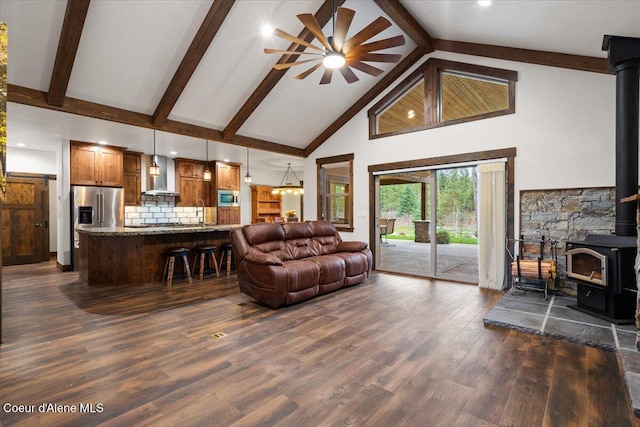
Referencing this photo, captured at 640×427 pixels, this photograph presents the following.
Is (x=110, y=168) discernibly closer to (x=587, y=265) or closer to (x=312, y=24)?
(x=312, y=24)

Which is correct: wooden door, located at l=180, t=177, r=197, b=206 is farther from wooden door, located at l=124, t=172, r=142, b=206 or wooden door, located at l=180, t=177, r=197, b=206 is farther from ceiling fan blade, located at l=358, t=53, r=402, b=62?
ceiling fan blade, located at l=358, t=53, r=402, b=62

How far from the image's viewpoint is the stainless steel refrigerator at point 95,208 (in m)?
6.43

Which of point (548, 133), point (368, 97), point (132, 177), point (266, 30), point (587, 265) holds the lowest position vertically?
point (587, 265)

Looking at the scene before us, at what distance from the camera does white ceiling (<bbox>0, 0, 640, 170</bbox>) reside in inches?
137

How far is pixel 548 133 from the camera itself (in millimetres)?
4461

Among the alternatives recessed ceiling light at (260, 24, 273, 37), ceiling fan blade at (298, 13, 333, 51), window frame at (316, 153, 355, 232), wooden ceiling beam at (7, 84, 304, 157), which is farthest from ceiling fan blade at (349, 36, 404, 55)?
wooden ceiling beam at (7, 84, 304, 157)

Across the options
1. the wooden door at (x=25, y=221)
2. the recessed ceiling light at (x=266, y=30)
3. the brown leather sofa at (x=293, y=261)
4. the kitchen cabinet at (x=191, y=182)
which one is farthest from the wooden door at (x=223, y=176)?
the recessed ceiling light at (x=266, y=30)

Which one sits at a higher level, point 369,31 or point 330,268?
point 369,31

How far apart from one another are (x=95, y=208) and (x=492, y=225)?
7.73 m

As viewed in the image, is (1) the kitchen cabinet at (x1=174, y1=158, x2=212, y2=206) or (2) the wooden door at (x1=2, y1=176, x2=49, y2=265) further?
(1) the kitchen cabinet at (x1=174, y1=158, x2=212, y2=206)

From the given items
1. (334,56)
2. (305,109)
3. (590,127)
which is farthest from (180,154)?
(590,127)

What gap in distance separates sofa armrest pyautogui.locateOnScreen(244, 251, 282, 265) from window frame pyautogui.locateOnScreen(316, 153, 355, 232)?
307 cm

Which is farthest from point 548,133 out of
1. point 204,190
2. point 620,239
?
point 204,190

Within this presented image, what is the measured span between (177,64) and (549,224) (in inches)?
227
